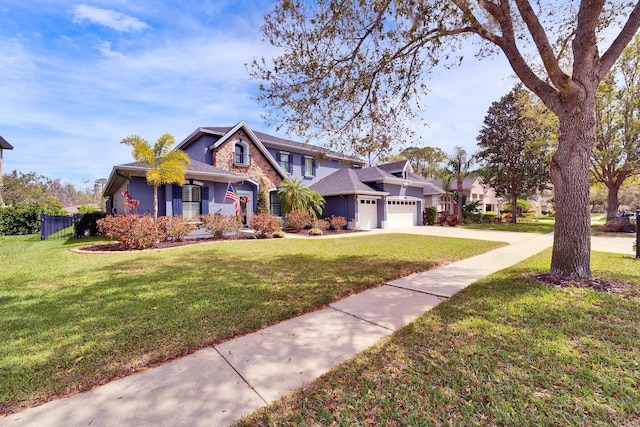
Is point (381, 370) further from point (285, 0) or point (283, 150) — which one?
point (283, 150)

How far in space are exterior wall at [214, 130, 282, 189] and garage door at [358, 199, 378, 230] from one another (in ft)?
21.0

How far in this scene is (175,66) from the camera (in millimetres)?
10211

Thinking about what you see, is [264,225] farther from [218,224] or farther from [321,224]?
[321,224]

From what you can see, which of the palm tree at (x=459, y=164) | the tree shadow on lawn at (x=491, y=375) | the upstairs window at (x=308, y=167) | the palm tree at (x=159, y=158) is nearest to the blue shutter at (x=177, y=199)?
the palm tree at (x=159, y=158)

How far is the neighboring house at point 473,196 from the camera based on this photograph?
31.6m

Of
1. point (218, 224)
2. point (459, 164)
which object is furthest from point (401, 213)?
point (218, 224)

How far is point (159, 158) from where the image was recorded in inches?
464

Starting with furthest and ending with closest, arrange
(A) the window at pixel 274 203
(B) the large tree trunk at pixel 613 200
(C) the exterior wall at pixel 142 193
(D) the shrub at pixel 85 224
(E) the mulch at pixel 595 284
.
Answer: (B) the large tree trunk at pixel 613 200, (A) the window at pixel 274 203, (D) the shrub at pixel 85 224, (C) the exterior wall at pixel 142 193, (E) the mulch at pixel 595 284

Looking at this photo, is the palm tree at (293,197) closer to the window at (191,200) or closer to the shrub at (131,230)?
the window at (191,200)

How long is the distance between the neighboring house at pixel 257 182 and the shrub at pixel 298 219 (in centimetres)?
234

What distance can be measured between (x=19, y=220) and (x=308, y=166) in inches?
779

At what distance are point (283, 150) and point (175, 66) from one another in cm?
1179

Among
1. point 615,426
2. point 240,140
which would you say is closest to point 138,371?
point 615,426

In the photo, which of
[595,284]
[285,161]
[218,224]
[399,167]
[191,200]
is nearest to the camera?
[595,284]
